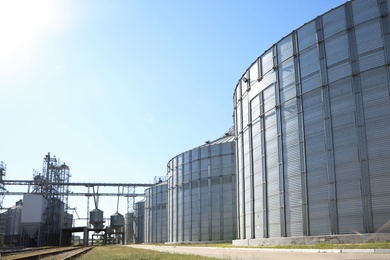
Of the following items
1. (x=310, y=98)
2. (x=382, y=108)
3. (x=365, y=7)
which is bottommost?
(x=382, y=108)

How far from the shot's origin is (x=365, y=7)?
30.6 meters

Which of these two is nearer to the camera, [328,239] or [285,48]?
[328,239]

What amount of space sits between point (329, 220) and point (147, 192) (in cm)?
7664

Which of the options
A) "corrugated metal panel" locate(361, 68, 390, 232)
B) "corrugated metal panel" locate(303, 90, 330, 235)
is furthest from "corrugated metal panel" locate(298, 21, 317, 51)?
"corrugated metal panel" locate(361, 68, 390, 232)

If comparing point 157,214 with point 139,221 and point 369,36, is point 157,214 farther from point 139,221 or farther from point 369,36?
point 369,36

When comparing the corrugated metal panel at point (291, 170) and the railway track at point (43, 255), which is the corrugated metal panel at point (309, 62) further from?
the railway track at point (43, 255)

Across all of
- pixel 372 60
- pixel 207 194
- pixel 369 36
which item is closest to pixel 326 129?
pixel 372 60

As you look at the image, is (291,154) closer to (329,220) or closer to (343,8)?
(329,220)

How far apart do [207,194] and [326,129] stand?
114ft

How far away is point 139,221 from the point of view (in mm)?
119750

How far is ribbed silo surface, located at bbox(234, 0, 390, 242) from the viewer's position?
28266 millimetres

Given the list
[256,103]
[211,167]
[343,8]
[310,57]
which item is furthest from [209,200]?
[343,8]

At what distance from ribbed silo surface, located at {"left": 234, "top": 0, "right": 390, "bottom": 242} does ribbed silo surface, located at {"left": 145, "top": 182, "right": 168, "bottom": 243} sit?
5462 cm

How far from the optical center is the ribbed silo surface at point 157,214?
92.9 metres
